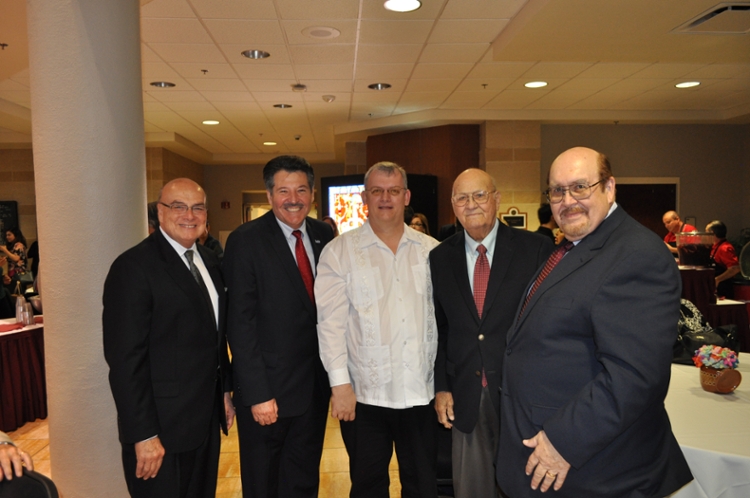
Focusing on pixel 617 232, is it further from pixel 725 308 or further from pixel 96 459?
pixel 725 308

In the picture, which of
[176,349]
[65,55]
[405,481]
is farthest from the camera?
[65,55]

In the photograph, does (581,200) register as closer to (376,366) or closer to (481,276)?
(481,276)

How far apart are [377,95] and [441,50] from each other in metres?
2.20

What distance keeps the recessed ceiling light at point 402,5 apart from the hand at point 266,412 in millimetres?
3558

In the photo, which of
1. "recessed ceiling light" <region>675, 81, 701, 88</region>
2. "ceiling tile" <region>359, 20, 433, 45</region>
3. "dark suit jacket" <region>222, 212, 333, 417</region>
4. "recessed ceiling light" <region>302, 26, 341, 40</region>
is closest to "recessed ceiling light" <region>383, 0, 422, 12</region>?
"ceiling tile" <region>359, 20, 433, 45</region>

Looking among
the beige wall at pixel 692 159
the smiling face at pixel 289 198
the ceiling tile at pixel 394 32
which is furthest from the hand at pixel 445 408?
the beige wall at pixel 692 159

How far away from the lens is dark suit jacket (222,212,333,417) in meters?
2.23

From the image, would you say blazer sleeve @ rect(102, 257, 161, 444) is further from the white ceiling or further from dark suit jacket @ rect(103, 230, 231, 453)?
the white ceiling

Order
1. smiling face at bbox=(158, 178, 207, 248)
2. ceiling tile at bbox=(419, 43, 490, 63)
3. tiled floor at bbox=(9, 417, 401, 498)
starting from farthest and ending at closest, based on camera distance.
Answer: ceiling tile at bbox=(419, 43, 490, 63) → tiled floor at bbox=(9, 417, 401, 498) → smiling face at bbox=(158, 178, 207, 248)

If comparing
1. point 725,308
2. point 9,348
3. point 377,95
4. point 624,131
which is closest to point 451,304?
point 9,348

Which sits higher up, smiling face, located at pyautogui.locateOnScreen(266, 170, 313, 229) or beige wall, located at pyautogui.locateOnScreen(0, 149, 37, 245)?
beige wall, located at pyautogui.locateOnScreen(0, 149, 37, 245)

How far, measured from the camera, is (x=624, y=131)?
9.91 m

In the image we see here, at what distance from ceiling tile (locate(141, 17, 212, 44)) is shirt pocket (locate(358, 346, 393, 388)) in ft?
12.7

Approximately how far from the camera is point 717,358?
7.64 feet
